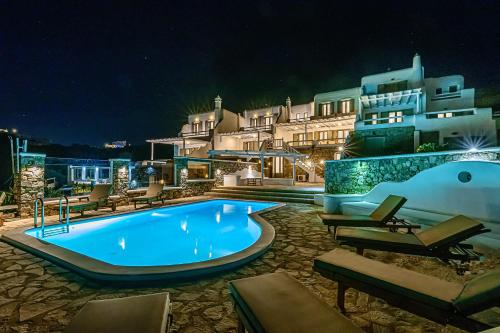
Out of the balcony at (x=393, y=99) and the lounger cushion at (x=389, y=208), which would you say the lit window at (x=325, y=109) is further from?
the lounger cushion at (x=389, y=208)

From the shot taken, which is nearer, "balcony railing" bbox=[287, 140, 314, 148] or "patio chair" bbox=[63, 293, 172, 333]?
"patio chair" bbox=[63, 293, 172, 333]

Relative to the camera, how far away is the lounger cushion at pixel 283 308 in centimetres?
172

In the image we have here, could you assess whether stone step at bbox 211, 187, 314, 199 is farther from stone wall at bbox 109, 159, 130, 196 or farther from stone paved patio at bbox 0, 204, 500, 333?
stone paved patio at bbox 0, 204, 500, 333

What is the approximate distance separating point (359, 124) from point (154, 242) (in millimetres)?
16578

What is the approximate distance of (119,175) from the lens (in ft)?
37.6

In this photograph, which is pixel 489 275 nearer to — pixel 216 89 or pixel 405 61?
pixel 405 61

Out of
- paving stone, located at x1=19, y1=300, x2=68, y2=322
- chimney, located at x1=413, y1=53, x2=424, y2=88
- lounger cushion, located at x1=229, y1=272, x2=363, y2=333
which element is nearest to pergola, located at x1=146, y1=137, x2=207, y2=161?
chimney, located at x1=413, y1=53, x2=424, y2=88

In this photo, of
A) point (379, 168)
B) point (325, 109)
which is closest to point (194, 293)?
point (379, 168)

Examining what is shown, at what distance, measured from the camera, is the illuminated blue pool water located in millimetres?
5688

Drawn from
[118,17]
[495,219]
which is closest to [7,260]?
[495,219]

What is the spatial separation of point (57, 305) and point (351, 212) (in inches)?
336

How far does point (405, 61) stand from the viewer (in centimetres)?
2073

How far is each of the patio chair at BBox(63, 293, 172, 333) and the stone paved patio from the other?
75cm

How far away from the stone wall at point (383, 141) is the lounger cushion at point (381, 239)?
1345cm
